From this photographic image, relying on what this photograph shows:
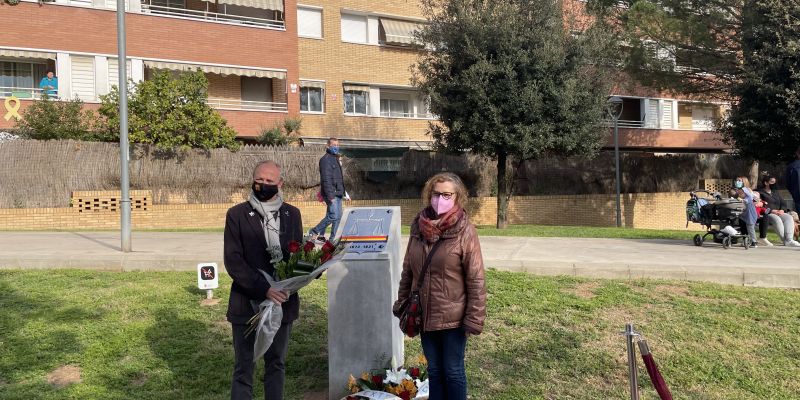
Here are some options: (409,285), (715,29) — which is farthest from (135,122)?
(715,29)

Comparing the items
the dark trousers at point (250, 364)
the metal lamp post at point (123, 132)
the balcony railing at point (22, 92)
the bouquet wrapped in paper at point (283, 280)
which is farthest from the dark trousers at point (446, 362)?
the balcony railing at point (22, 92)

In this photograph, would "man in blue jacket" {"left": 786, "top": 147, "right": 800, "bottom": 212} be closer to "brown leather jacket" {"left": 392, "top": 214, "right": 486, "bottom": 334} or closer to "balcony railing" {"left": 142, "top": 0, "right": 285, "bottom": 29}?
"brown leather jacket" {"left": 392, "top": 214, "right": 486, "bottom": 334}

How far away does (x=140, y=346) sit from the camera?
6441mm

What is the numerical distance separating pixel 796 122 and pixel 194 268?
16.6m

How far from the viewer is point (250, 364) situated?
15.4 ft

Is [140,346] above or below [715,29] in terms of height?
below

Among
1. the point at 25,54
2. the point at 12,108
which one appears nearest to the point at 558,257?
the point at 12,108

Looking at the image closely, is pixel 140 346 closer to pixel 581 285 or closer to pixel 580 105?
pixel 581 285

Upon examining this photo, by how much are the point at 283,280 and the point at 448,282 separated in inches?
44.5

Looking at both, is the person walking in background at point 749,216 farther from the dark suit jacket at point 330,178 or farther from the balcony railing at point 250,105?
the balcony railing at point 250,105

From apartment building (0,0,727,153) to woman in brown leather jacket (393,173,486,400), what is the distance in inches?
671

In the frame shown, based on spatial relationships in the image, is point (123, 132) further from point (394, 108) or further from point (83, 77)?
point (394, 108)

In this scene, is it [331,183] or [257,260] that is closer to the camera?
[257,260]

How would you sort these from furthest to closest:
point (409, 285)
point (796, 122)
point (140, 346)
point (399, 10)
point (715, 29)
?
1. point (399, 10)
2. point (715, 29)
3. point (796, 122)
4. point (140, 346)
5. point (409, 285)
